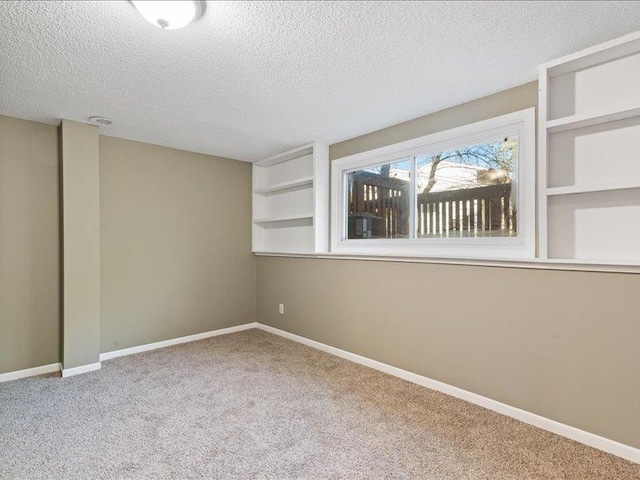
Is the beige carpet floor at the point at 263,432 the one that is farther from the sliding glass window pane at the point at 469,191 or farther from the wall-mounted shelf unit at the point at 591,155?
the sliding glass window pane at the point at 469,191

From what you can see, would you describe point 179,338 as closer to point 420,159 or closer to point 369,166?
point 369,166

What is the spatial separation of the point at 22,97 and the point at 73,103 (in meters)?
0.32

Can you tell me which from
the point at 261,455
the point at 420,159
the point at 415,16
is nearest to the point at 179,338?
the point at 261,455

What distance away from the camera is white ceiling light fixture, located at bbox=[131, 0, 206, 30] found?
152cm

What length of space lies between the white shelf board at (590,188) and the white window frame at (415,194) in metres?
0.19

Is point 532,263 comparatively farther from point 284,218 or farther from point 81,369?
point 81,369

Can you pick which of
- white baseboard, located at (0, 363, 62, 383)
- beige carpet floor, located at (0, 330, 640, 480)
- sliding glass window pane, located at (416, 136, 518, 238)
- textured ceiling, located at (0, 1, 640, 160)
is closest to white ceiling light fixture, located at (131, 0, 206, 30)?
textured ceiling, located at (0, 1, 640, 160)

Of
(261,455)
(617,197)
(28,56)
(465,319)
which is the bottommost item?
(261,455)

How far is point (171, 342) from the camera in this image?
3883mm

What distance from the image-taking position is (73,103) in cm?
266

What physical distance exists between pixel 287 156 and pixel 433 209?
76.9 inches

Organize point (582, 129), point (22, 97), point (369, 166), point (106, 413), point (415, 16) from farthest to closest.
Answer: point (369, 166)
point (22, 97)
point (106, 413)
point (582, 129)
point (415, 16)

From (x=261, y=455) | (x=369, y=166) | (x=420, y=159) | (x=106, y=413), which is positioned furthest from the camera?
(x=369, y=166)

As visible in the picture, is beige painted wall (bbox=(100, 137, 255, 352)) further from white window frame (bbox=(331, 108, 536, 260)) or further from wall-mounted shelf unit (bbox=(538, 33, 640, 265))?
wall-mounted shelf unit (bbox=(538, 33, 640, 265))
